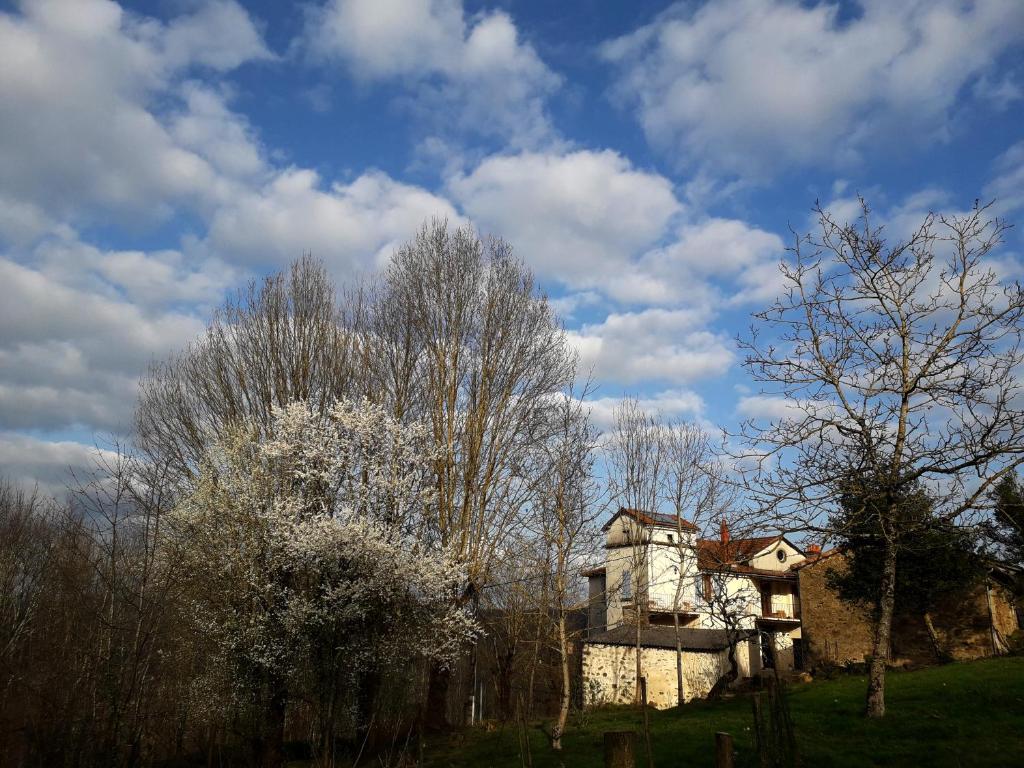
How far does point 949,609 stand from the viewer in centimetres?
2450

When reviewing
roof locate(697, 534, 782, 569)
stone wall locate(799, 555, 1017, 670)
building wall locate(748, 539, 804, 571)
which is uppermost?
building wall locate(748, 539, 804, 571)

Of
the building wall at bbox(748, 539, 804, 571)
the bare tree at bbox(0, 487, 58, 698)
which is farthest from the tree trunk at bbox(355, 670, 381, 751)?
the building wall at bbox(748, 539, 804, 571)

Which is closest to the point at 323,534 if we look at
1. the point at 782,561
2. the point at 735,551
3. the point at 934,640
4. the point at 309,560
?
the point at 309,560

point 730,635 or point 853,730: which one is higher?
point 730,635

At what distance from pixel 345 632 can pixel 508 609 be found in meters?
11.6

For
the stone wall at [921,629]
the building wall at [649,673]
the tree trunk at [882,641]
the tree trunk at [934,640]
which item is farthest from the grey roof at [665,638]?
the tree trunk at [882,641]

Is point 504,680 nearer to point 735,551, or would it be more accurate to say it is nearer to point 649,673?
point 649,673

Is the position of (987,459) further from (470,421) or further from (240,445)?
(240,445)

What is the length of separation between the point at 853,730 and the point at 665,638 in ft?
59.0

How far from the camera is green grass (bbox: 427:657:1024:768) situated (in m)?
9.67

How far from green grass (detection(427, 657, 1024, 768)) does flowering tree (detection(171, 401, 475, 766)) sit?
3265 mm

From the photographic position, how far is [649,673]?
26.8 metres

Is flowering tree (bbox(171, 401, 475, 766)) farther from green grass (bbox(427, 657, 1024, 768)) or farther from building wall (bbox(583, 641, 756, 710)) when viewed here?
building wall (bbox(583, 641, 756, 710))

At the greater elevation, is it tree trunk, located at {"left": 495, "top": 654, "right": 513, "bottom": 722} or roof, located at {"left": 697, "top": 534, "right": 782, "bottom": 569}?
roof, located at {"left": 697, "top": 534, "right": 782, "bottom": 569}
